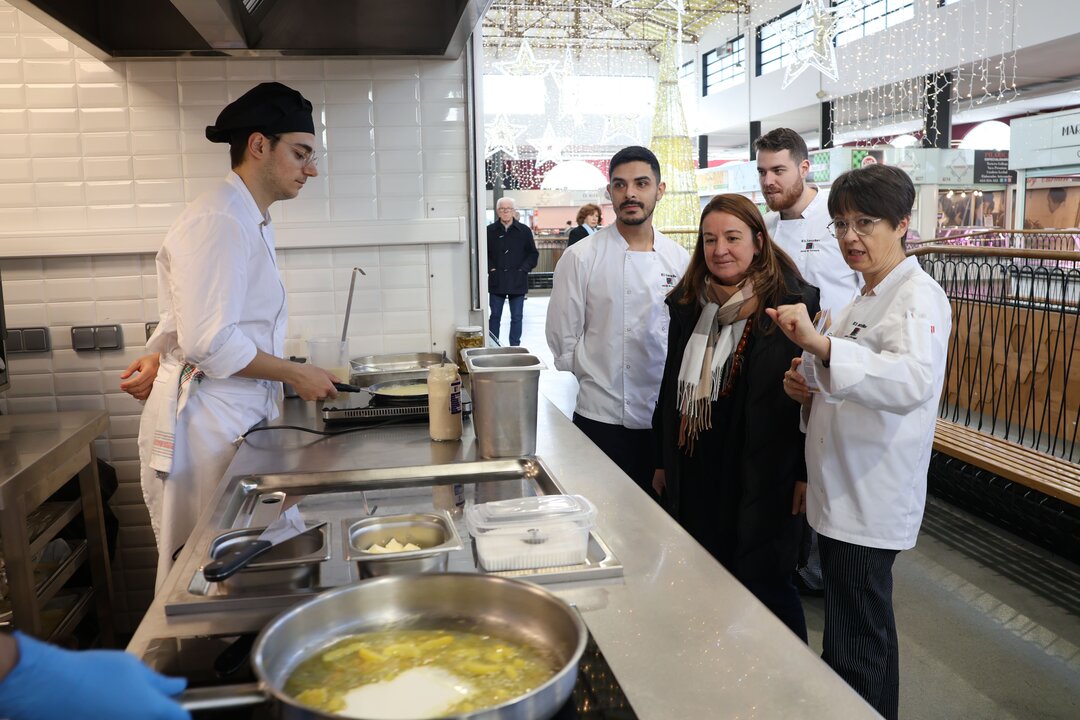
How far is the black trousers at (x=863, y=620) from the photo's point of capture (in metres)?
2.22

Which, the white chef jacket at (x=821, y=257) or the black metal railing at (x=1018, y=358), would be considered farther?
the black metal railing at (x=1018, y=358)

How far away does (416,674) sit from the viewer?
38.3 inches

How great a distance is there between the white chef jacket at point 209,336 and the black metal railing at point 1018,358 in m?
4.09

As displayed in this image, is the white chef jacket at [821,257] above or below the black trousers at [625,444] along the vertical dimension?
above

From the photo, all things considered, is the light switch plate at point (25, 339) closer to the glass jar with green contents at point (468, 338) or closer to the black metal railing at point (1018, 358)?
the glass jar with green contents at point (468, 338)

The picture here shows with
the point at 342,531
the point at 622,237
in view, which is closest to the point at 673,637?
the point at 342,531

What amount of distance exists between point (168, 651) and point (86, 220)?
2.57m

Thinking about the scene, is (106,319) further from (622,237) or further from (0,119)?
(622,237)

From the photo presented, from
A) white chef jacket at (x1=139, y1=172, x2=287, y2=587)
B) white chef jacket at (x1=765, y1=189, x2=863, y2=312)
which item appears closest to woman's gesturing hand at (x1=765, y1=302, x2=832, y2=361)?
white chef jacket at (x1=139, y1=172, x2=287, y2=587)

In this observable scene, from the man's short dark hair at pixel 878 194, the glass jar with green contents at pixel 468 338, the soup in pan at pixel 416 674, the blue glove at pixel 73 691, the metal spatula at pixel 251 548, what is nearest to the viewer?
the blue glove at pixel 73 691

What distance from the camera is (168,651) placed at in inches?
41.9

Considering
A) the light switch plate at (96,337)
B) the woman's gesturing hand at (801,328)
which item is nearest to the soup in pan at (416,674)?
the woman's gesturing hand at (801,328)

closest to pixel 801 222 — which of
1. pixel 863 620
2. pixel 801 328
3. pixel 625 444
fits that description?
pixel 625 444

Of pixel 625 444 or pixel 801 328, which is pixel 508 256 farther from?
pixel 801 328
